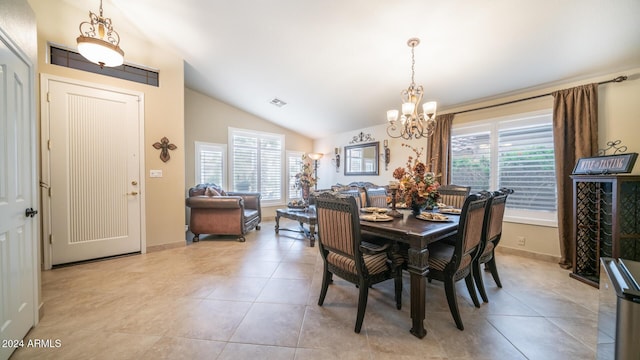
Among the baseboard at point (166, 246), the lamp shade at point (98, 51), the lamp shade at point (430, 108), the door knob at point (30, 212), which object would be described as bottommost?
the baseboard at point (166, 246)

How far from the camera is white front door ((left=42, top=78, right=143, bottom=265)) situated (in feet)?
9.03

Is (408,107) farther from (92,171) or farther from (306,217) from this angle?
(92,171)

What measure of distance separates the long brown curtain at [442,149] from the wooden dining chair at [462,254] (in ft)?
7.13

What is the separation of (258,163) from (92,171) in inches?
129

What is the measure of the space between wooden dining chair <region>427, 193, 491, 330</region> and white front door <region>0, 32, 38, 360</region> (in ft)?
9.77

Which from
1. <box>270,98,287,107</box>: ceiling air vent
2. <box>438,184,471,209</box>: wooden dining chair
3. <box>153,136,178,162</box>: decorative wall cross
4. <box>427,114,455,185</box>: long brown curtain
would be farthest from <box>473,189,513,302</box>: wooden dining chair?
<box>153,136,178,162</box>: decorative wall cross

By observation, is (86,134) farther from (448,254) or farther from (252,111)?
(448,254)

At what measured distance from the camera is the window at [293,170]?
6.39m

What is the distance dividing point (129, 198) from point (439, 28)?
4.63m

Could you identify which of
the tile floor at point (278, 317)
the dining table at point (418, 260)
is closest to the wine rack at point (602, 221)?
the tile floor at point (278, 317)

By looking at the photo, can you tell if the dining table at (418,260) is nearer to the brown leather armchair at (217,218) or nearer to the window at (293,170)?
the brown leather armchair at (217,218)

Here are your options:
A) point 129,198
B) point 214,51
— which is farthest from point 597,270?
point 129,198

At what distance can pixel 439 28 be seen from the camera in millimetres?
2375

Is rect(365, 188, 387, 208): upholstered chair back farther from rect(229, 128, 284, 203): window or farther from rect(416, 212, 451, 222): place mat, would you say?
rect(229, 128, 284, 203): window
